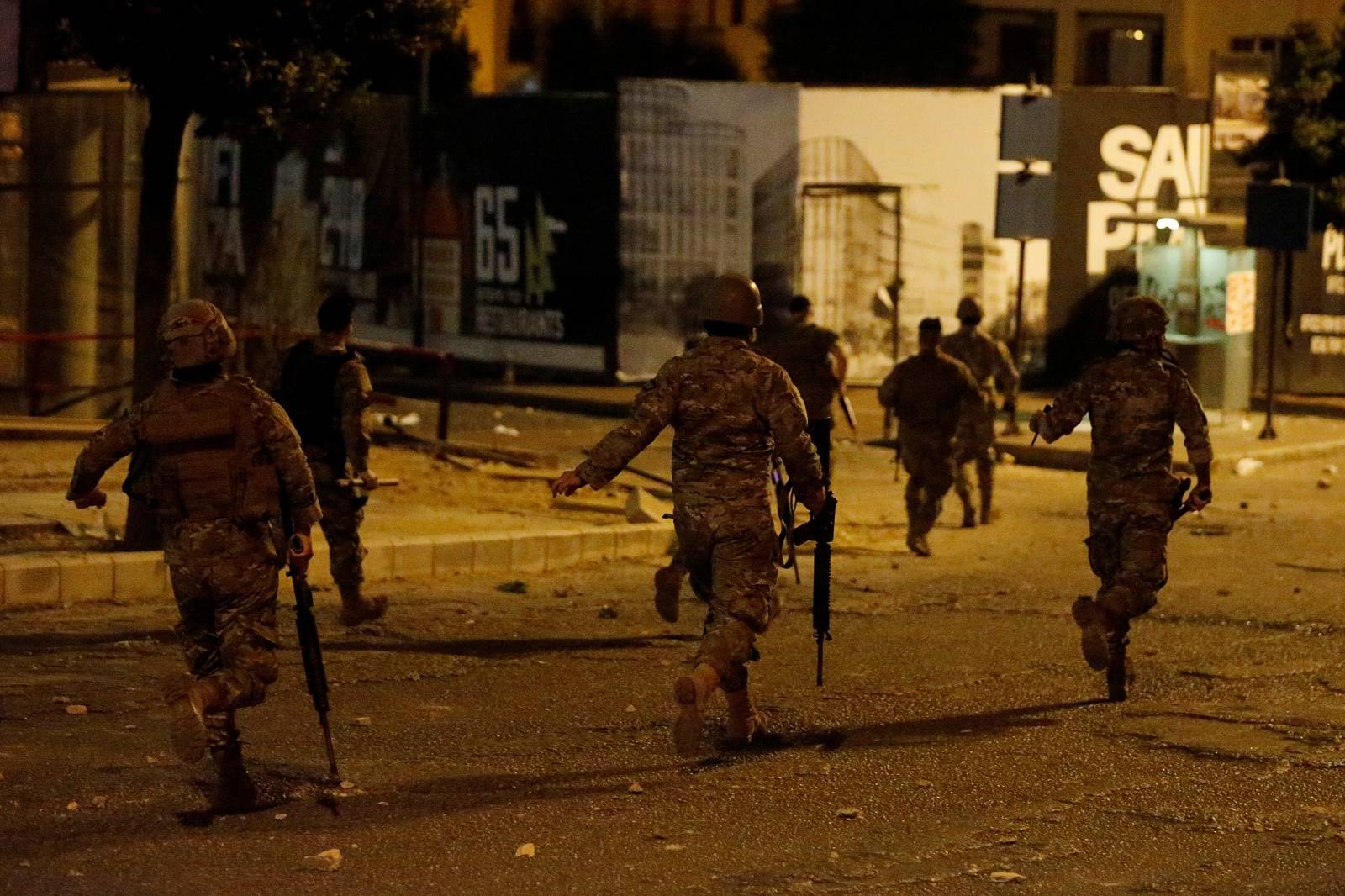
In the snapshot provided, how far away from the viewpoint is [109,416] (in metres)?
19.0

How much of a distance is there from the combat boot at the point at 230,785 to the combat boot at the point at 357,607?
3.39 meters

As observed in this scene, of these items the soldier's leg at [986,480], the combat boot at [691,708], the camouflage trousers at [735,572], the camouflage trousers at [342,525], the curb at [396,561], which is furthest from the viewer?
the soldier's leg at [986,480]

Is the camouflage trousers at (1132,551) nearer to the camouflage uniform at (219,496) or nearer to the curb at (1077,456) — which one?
the camouflage uniform at (219,496)

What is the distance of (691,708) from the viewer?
756 cm

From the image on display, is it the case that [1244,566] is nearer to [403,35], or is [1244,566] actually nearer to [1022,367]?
[403,35]

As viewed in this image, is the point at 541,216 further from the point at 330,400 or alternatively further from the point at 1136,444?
the point at 1136,444

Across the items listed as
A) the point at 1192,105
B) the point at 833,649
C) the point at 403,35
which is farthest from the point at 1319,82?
the point at 833,649

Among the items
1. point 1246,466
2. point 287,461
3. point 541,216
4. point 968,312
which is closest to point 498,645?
point 287,461

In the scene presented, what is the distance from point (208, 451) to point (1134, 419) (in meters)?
3.94

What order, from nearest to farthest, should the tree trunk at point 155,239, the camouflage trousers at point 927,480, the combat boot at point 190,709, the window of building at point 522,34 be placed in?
the combat boot at point 190,709 < the tree trunk at point 155,239 < the camouflage trousers at point 927,480 < the window of building at point 522,34

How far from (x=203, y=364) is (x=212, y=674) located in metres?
0.97

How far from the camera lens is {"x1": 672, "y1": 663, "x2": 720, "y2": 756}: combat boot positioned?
7508 millimetres

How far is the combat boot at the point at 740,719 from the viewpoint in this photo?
8.04 meters

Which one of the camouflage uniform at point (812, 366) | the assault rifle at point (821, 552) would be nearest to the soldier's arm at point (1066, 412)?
the assault rifle at point (821, 552)
